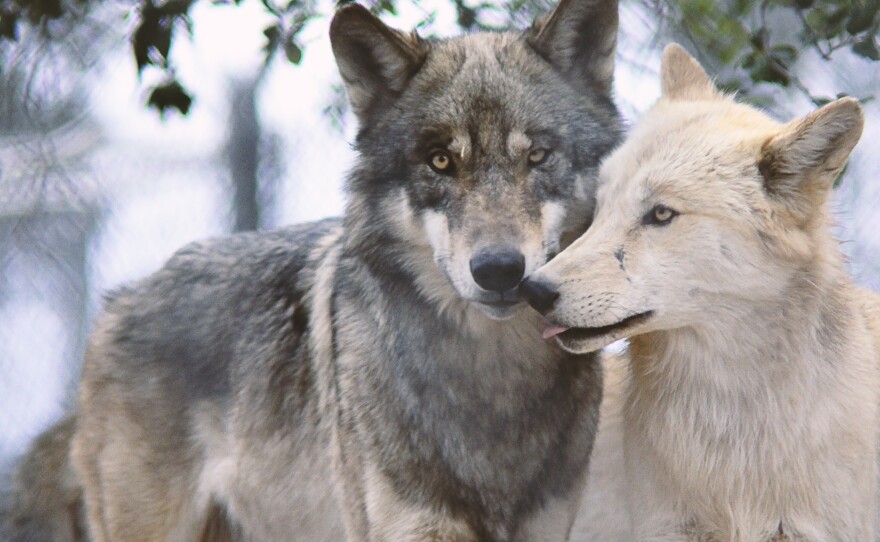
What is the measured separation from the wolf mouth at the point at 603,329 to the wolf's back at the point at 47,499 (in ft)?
8.40

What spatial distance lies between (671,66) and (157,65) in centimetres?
181

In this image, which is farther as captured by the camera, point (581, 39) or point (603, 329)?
point (581, 39)

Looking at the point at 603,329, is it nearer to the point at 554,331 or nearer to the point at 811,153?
the point at 554,331

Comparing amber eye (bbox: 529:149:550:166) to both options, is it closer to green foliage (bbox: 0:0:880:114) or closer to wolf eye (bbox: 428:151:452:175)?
wolf eye (bbox: 428:151:452:175)

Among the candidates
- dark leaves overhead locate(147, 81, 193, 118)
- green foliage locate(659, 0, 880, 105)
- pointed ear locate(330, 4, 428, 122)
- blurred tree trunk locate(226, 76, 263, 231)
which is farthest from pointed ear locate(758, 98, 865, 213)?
blurred tree trunk locate(226, 76, 263, 231)

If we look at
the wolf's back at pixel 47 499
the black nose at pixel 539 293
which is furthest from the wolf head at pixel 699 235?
the wolf's back at pixel 47 499

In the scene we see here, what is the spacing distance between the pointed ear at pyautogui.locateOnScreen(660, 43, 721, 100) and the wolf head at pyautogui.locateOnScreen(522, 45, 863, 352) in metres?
0.61

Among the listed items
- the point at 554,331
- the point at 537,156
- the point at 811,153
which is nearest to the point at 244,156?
the point at 537,156

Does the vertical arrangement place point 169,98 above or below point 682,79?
above

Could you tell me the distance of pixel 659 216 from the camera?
9.89ft

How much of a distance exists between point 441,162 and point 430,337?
0.58 m

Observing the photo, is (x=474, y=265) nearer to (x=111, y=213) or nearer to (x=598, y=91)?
(x=598, y=91)

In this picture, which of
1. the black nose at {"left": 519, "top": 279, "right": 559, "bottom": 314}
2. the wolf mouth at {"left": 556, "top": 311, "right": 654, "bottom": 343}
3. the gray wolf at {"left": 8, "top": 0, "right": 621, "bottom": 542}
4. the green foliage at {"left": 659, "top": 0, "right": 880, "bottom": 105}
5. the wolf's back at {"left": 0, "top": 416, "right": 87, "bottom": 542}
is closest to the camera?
the black nose at {"left": 519, "top": 279, "right": 559, "bottom": 314}

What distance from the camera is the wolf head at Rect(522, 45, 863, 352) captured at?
2877 mm
